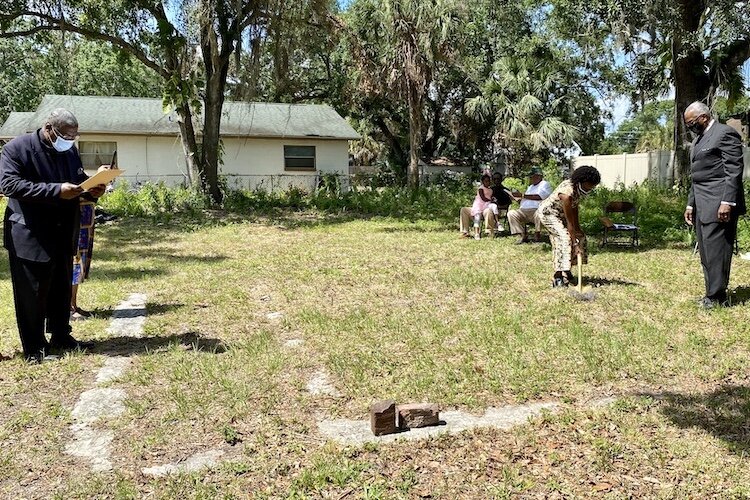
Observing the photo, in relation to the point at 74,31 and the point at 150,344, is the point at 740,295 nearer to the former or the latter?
the point at 150,344

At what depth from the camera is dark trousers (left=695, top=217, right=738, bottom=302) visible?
5.89 meters

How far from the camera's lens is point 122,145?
23.3 metres

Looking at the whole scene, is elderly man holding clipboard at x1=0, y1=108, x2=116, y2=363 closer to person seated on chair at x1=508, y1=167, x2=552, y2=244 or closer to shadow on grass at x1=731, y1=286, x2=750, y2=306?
shadow on grass at x1=731, y1=286, x2=750, y2=306

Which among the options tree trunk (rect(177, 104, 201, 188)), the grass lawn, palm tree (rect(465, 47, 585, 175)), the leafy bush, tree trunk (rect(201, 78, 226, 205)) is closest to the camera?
the grass lawn

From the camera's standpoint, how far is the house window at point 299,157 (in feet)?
82.4

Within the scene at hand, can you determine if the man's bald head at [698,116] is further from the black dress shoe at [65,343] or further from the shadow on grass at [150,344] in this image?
the black dress shoe at [65,343]

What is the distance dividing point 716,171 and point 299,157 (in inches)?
806

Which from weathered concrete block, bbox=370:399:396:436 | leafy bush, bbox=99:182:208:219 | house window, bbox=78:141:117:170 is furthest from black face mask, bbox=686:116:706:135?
house window, bbox=78:141:117:170

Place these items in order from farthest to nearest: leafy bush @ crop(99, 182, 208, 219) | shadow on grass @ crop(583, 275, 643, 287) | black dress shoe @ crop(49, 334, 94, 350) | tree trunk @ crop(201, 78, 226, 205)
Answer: tree trunk @ crop(201, 78, 226, 205) < leafy bush @ crop(99, 182, 208, 219) < shadow on grass @ crop(583, 275, 643, 287) < black dress shoe @ crop(49, 334, 94, 350)

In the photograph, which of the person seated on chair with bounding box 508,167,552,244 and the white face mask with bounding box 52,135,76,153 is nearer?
the white face mask with bounding box 52,135,76,153

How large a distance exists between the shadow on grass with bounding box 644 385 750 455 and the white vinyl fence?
14.5 meters

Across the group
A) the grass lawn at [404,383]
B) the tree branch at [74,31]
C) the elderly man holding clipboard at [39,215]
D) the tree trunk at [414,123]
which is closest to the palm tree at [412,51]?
the tree trunk at [414,123]

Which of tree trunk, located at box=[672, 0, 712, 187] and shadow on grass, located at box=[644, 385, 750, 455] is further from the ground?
tree trunk, located at box=[672, 0, 712, 187]

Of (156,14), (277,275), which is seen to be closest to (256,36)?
(156,14)
